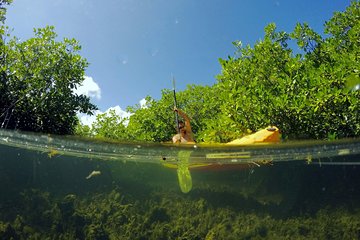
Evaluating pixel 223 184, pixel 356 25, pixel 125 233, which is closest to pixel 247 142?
pixel 223 184

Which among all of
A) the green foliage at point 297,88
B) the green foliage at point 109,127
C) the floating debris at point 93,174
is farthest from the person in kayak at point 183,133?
the green foliage at point 109,127

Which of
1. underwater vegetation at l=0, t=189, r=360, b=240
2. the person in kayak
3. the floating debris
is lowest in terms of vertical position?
underwater vegetation at l=0, t=189, r=360, b=240

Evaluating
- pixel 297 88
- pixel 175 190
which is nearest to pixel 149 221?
pixel 175 190

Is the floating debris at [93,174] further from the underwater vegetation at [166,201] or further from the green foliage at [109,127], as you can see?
the green foliage at [109,127]

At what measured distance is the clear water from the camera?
11.4 metres

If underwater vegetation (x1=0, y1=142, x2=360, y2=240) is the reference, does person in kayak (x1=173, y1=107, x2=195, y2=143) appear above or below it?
above

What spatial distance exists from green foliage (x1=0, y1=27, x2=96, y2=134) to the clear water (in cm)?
203

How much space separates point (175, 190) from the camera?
48.4ft

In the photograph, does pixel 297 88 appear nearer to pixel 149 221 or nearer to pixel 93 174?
pixel 149 221

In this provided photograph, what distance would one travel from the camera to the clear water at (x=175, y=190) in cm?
1143

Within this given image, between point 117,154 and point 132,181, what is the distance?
160 cm

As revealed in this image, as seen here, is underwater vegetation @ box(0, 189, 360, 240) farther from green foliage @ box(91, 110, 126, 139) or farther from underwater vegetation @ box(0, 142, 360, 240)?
green foliage @ box(91, 110, 126, 139)

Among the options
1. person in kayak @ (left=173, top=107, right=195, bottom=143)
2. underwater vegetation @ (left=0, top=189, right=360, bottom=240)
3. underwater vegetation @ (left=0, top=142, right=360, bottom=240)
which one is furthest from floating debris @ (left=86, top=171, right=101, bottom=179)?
person in kayak @ (left=173, top=107, right=195, bottom=143)

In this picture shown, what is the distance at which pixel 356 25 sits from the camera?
643 inches
